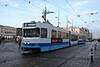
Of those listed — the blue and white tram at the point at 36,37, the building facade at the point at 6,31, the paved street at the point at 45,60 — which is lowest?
the paved street at the point at 45,60

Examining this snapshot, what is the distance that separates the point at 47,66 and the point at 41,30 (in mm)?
10075

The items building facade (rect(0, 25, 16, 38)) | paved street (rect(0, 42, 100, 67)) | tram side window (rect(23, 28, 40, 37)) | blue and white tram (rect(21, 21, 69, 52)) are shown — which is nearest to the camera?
paved street (rect(0, 42, 100, 67))

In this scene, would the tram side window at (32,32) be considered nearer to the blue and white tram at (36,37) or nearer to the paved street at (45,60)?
the blue and white tram at (36,37)

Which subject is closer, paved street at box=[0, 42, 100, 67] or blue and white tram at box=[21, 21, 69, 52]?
paved street at box=[0, 42, 100, 67]

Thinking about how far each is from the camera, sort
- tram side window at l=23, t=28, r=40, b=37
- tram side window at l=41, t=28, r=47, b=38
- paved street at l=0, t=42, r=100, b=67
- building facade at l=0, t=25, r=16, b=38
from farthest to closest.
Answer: building facade at l=0, t=25, r=16, b=38
tram side window at l=41, t=28, r=47, b=38
tram side window at l=23, t=28, r=40, b=37
paved street at l=0, t=42, r=100, b=67

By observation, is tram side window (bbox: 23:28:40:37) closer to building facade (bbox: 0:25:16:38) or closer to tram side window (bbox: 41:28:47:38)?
tram side window (bbox: 41:28:47:38)

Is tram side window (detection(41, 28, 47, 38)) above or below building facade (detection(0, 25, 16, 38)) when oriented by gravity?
below

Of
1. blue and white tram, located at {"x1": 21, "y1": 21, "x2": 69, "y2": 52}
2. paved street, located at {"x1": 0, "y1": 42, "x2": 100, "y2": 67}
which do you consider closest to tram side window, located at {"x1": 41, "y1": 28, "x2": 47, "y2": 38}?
blue and white tram, located at {"x1": 21, "y1": 21, "x2": 69, "y2": 52}

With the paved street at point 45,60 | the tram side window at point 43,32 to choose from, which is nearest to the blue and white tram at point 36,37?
the tram side window at point 43,32

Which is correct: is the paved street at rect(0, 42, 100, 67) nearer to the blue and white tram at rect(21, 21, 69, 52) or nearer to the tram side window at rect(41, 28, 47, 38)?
the blue and white tram at rect(21, 21, 69, 52)

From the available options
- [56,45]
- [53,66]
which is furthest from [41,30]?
[53,66]

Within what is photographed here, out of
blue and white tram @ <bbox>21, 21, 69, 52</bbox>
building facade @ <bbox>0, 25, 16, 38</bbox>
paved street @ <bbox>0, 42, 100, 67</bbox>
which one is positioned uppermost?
building facade @ <bbox>0, 25, 16, 38</bbox>

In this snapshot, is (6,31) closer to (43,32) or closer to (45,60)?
(43,32)

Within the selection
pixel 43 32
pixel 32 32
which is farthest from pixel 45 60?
pixel 43 32
